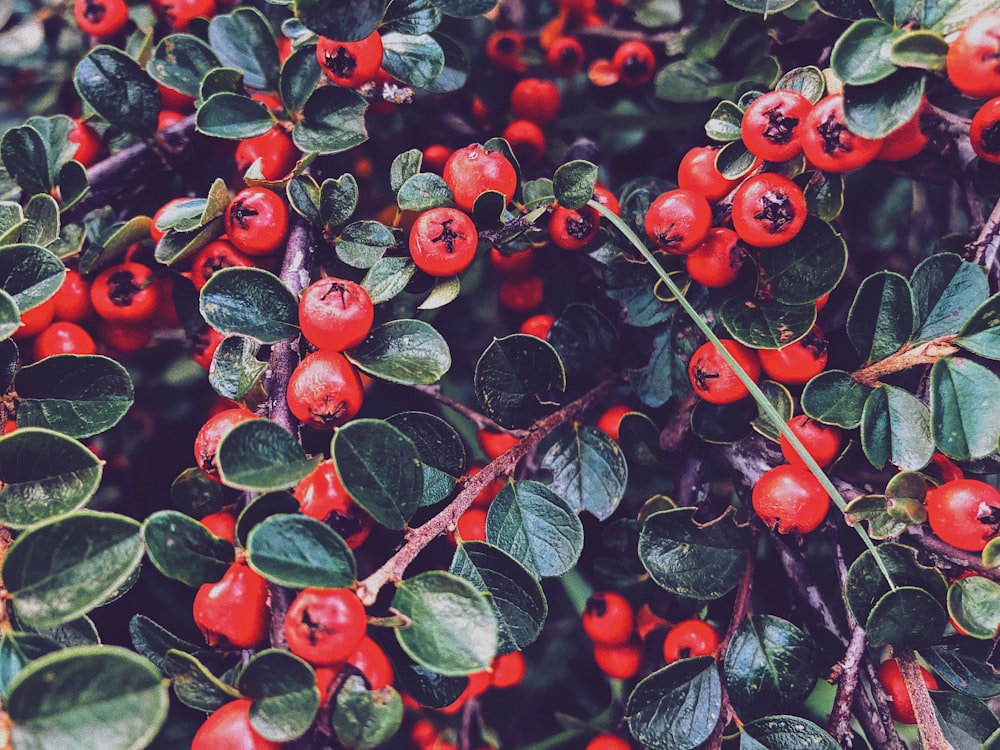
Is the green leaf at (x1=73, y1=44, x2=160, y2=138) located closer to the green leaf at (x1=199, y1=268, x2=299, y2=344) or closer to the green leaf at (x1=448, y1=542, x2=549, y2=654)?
the green leaf at (x1=199, y1=268, x2=299, y2=344)

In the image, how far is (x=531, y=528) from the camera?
4.80 ft

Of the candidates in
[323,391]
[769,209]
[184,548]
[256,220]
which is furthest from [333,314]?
[769,209]

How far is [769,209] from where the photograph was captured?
52.5 inches

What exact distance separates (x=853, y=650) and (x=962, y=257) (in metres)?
0.84

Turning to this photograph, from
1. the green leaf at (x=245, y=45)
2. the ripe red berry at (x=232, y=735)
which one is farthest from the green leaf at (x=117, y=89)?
the ripe red berry at (x=232, y=735)

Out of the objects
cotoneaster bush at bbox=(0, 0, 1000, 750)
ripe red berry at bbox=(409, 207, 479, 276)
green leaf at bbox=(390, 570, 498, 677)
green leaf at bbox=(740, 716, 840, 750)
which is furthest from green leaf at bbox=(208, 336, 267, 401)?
green leaf at bbox=(740, 716, 840, 750)

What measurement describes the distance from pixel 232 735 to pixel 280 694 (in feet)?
0.36

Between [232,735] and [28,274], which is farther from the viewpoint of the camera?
[28,274]

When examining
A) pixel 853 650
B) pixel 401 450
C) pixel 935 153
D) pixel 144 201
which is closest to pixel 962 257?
pixel 935 153

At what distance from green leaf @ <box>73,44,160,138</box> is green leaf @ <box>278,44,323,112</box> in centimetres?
38

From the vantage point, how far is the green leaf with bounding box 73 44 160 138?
66.3 inches

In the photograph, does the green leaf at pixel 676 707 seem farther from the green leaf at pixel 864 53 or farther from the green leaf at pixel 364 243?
the green leaf at pixel 864 53

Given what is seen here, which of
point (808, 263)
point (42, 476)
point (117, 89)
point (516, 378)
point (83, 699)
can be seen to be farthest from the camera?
point (117, 89)

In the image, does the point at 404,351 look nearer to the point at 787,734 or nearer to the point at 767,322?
the point at 767,322
